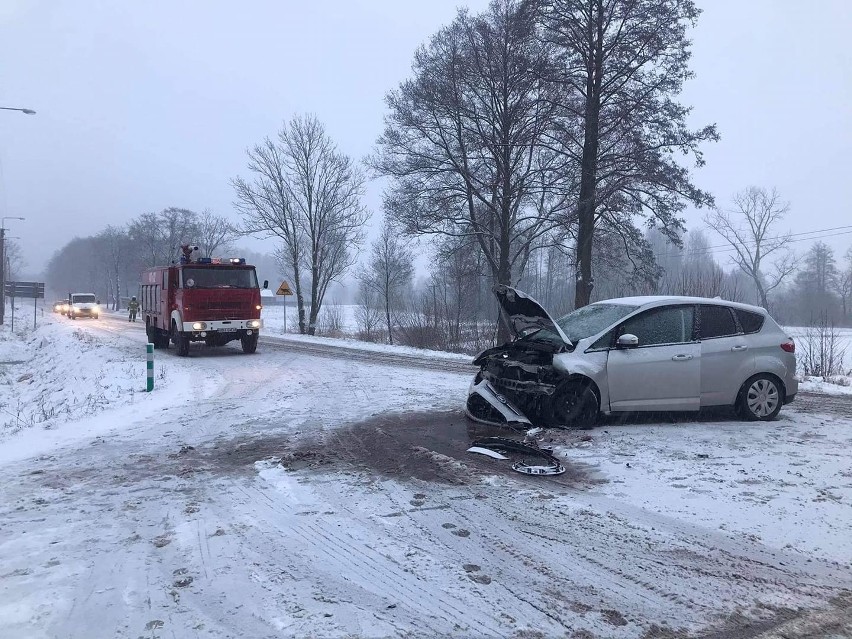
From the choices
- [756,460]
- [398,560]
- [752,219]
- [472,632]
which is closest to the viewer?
[472,632]

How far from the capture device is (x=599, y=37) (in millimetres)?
19469

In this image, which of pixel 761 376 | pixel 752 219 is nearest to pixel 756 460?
pixel 761 376

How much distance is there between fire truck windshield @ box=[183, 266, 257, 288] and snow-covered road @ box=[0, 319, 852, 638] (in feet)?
30.6

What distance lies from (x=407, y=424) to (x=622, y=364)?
3.01 m

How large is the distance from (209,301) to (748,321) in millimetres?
14142

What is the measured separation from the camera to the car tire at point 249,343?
62.1 feet

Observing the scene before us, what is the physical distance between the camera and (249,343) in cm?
1917

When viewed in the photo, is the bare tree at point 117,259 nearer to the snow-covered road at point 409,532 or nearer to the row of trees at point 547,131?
the row of trees at point 547,131

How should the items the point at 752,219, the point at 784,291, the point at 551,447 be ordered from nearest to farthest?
the point at 551,447 < the point at 752,219 < the point at 784,291

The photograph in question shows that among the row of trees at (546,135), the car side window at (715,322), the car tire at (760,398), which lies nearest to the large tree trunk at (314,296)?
the row of trees at (546,135)

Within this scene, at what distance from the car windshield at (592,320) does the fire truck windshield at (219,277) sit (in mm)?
11765

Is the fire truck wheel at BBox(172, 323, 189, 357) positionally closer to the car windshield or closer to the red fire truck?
the red fire truck

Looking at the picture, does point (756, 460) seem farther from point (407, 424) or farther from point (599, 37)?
point (599, 37)

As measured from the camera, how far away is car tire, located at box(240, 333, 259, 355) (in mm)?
18922
